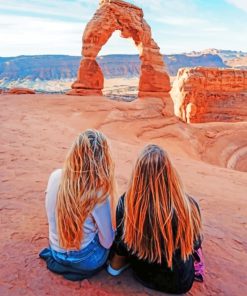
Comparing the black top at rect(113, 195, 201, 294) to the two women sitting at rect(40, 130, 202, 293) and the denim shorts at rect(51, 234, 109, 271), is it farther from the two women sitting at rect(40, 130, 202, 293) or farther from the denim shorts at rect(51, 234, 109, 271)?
the denim shorts at rect(51, 234, 109, 271)

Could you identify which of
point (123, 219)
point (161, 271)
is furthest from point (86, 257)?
point (161, 271)

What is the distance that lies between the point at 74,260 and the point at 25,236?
2.74 ft

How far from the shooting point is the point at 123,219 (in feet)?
7.73

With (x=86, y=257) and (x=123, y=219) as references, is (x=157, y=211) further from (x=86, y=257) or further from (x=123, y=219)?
(x=86, y=257)

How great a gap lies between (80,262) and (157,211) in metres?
0.77

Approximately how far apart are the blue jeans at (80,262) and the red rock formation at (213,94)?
26.1 m

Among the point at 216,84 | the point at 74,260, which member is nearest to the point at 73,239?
the point at 74,260

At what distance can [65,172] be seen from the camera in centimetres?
229

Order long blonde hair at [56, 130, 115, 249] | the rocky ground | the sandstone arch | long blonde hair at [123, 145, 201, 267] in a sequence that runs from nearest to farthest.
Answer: long blonde hair at [123, 145, 201, 267], long blonde hair at [56, 130, 115, 249], the rocky ground, the sandstone arch

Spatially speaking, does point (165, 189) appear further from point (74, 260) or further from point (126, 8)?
point (126, 8)

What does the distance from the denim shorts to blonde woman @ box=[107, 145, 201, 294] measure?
0.62ft

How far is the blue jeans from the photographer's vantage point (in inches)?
95.9

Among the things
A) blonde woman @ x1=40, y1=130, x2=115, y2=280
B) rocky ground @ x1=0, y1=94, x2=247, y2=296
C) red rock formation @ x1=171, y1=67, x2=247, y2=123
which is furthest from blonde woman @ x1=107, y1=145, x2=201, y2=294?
red rock formation @ x1=171, y1=67, x2=247, y2=123

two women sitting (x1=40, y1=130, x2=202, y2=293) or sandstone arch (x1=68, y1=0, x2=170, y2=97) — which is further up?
sandstone arch (x1=68, y1=0, x2=170, y2=97)
